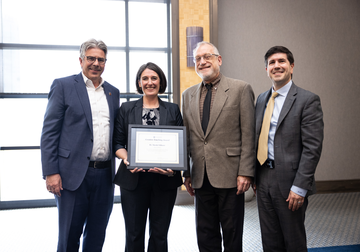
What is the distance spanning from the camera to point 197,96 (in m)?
1.87

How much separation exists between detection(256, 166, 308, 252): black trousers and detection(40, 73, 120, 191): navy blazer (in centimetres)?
119

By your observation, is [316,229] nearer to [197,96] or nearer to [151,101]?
[197,96]

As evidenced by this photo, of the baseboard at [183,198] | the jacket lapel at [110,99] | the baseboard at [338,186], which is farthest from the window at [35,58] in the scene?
the baseboard at [338,186]

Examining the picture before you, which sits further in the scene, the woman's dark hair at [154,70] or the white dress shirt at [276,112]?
the woman's dark hair at [154,70]

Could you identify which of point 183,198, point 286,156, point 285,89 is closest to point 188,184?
point 286,156

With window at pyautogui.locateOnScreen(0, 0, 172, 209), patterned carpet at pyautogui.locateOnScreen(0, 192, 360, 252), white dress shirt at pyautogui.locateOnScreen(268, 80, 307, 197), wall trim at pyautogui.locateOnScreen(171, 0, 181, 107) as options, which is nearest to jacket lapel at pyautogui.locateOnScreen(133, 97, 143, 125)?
white dress shirt at pyautogui.locateOnScreen(268, 80, 307, 197)

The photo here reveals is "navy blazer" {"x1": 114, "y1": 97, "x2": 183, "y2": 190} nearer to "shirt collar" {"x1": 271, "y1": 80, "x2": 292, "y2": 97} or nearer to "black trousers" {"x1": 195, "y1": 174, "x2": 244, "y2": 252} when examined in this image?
"black trousers" {"x1": 195, "y1": 174, "x2": 244, "y2": 252}

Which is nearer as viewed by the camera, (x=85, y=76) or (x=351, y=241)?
(x=85, y=76)

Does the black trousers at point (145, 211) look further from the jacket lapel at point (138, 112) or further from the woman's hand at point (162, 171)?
the jacket lapel at point (138, 112)

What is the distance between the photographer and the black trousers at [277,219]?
159 centimetres

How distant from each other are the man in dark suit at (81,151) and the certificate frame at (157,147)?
27 centimetres

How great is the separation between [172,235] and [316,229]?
1610mm

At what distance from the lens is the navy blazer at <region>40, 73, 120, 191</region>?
168 cm

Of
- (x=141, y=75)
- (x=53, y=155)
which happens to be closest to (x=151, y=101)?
(x=141, y=75)
